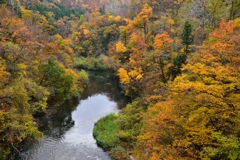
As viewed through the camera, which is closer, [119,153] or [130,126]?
[119,153]

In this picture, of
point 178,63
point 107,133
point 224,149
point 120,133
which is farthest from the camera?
point 178,63

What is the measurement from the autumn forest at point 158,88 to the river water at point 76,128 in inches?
46.0

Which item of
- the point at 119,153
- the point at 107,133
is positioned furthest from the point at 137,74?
the point at 119,153

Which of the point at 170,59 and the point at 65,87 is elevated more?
the point at 170,59

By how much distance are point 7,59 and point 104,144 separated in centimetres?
1345

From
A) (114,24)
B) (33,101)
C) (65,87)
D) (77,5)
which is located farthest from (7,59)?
(77,5)

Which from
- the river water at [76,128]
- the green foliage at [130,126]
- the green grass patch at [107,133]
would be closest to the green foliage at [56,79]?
the river water at [76,128]

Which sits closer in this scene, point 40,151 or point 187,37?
point 40,151

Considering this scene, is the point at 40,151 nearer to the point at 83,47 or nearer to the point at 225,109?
the point at 225,109

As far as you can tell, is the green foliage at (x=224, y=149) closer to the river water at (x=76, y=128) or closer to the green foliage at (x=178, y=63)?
the river water at (x=76, y=128)

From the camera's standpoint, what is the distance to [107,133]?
1024 inches

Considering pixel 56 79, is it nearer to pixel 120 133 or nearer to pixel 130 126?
pixel 130 126

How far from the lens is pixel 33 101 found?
2952 centimetres

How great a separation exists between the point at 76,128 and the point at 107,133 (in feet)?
15.5
